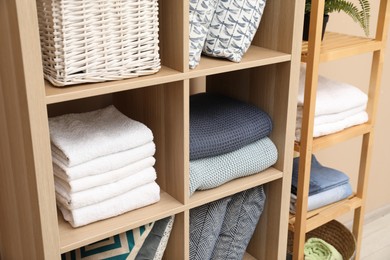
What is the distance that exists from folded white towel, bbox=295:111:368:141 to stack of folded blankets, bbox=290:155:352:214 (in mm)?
205

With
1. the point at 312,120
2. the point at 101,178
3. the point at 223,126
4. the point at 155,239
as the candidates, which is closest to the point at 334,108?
the point at 312,120

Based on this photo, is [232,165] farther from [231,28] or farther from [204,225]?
[231,28]

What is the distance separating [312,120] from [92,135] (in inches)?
26.4

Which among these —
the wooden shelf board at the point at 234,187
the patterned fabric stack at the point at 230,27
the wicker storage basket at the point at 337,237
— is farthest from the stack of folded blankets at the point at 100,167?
the wicker storage basket at the point at 337,237

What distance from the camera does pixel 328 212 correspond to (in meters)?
1.70

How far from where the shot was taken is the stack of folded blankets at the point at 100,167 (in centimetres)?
110

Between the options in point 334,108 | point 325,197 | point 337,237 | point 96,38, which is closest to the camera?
point 96,38

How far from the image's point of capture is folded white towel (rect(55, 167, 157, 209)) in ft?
3.63

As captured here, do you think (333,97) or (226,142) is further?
(333,97)

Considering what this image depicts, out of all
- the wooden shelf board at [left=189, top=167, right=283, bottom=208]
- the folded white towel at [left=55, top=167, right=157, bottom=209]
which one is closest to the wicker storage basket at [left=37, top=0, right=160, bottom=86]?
the folded white towel at [left=55, top=167, right=157, bottom=209]

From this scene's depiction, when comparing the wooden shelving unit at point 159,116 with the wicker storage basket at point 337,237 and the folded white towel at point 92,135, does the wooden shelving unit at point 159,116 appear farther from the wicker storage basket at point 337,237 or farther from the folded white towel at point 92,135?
the wicker storage basket at point 337,237

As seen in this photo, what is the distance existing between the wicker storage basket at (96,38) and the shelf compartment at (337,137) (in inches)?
26.5

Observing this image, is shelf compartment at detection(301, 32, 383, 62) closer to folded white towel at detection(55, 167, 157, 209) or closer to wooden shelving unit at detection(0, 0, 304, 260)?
wooden shelving unit at detection(0, 0, 304, 260)

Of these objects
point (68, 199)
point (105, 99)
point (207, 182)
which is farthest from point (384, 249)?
point (68, 199)
